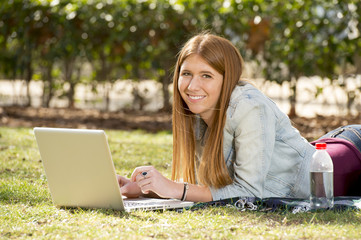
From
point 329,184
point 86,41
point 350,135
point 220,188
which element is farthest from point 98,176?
point 86,41

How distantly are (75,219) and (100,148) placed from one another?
1.45 ft

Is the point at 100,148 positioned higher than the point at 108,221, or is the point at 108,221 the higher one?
the point at 100,148

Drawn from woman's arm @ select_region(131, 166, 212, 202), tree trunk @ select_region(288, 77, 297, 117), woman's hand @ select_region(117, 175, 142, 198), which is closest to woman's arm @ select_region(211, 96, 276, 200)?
woman's arm @ select_region(131, 166, 212, 202)

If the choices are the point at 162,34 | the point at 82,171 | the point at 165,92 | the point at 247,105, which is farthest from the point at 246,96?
the point at 165,92

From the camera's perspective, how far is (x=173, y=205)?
3760 millimetres

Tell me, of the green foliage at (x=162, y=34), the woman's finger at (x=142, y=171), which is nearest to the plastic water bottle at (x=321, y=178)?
the woman's finger at (x=142, y=171)

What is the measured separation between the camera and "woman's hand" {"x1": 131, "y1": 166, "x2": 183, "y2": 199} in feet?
12.1

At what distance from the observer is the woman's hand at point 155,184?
3680 mm

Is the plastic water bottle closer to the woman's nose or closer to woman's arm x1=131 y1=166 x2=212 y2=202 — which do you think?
woman's arm x1=131 y1=166 x2=212 y2=202

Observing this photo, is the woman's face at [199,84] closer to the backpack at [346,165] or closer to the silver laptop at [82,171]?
the silver laptop at [82,171]

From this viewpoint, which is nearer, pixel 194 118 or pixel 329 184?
pixel 329 184


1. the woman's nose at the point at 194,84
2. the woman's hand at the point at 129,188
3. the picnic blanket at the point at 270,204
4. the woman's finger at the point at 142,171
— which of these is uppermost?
the woman's nose at the point at 194,84

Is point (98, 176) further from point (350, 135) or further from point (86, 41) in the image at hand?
point (86, 41)

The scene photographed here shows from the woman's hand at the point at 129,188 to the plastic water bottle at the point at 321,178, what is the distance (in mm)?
1098
